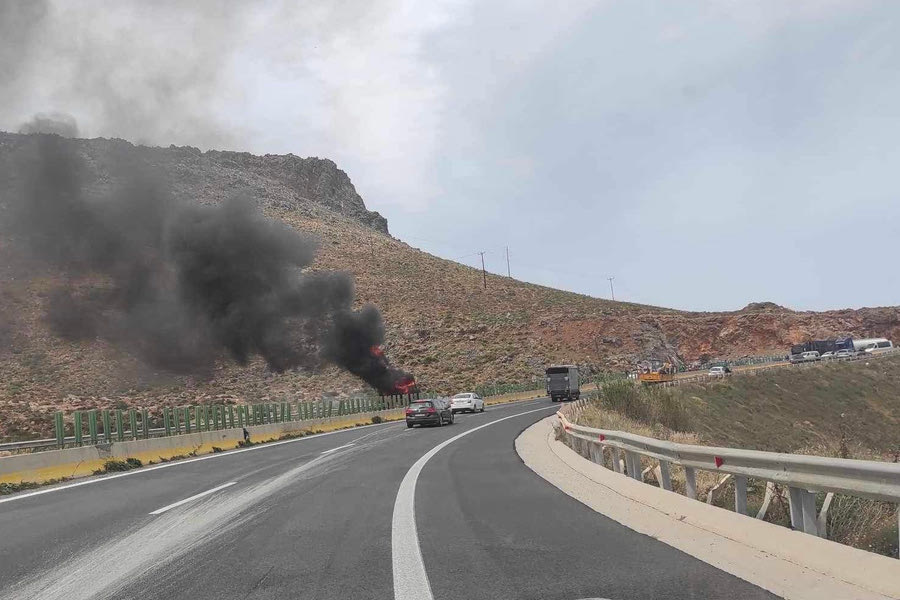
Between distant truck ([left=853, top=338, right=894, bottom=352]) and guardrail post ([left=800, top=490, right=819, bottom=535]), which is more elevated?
distant truck ([left=853, top=338, right=894, bottom=352])

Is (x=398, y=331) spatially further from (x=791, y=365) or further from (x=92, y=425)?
(x=92, y=425)

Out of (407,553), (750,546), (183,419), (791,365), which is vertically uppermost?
(183,419)

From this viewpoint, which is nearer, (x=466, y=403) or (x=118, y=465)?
(x=118, y=465)

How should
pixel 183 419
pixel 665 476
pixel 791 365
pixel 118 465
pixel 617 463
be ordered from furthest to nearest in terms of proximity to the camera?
pixel 791 365 < pixel 183 419 < pixel 118 465 < pixel 617 463 < pixel 665 476

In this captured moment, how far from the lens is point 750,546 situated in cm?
595

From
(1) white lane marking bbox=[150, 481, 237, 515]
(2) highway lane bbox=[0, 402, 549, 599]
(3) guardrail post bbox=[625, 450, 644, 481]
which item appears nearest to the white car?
(2) highway lane bbox=[0, 402, 549, 599]

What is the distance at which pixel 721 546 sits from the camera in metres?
6.08

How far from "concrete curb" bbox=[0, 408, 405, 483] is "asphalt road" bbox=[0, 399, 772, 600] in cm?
Answer: 153

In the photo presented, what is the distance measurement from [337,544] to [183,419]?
2847 cm

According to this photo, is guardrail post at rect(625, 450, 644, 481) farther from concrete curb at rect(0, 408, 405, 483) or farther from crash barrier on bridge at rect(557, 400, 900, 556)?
concrete curb at rect(0, 408, 405, 483)

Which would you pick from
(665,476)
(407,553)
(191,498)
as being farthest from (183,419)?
(407,553)

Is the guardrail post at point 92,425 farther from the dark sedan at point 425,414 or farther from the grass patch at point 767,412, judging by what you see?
the dark sedan at point 425,414

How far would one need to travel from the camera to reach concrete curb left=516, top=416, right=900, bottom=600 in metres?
4.69

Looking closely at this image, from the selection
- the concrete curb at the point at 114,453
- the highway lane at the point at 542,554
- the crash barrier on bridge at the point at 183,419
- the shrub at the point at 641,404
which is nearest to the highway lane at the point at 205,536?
the highway lane at the point at 542,554
